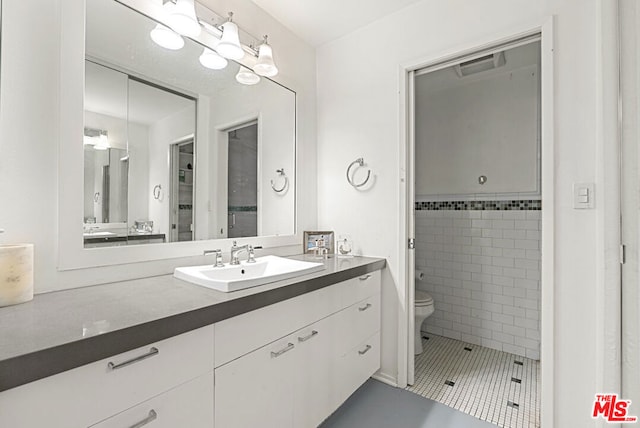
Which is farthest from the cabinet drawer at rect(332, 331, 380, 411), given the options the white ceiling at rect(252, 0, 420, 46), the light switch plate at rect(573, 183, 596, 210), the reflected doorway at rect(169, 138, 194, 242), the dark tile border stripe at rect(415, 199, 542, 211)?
the white ceiling at rect(252, 0, 420, 46)

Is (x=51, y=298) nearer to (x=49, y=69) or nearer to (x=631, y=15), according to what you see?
(x=49, y=69)

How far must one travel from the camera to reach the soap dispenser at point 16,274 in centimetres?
96

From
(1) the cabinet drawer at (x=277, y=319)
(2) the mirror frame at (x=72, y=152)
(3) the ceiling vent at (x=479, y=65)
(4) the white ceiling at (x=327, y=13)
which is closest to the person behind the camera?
(1) the cabinet drawer at (x=277, y=319)

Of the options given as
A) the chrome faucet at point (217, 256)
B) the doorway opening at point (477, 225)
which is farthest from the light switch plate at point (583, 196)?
the chrome faucet at point (217, 256)

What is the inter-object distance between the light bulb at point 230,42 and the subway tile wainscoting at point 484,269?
217 centimetres

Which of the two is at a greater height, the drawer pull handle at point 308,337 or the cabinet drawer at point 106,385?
the cabinet drawer at point 106,385

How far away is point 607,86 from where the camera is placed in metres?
1.33

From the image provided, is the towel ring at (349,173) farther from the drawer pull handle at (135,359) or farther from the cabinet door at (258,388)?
the drawer pull handle at (135,359)

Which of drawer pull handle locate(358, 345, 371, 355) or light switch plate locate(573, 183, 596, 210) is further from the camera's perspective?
drawer pull handle locate(358, 345, 371, 355)

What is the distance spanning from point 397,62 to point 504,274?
1908 mm

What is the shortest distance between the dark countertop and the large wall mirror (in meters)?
0.30

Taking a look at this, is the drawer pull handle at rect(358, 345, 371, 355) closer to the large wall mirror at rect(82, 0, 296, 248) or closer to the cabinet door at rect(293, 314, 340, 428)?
the cabinet door at rect(293, 314, 340, 428)

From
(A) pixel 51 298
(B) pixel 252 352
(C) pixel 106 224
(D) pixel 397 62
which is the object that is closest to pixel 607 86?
(D) pixel 397 62

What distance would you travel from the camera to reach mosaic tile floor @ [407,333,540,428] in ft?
5.67
